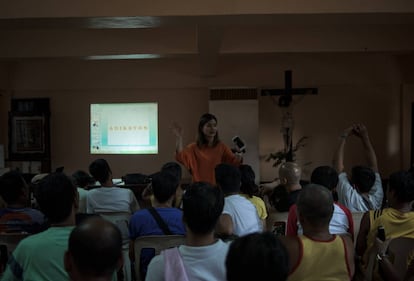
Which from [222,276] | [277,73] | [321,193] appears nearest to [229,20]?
[321,193]

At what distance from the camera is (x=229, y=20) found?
13.4 feet

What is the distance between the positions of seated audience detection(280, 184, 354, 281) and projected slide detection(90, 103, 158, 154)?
6495mm

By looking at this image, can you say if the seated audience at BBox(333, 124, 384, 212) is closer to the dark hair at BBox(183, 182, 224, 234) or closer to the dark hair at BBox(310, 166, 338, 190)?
the dark hair at BBox(310, 166, 338, 190)

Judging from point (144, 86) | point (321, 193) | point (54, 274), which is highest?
point (144, 86)

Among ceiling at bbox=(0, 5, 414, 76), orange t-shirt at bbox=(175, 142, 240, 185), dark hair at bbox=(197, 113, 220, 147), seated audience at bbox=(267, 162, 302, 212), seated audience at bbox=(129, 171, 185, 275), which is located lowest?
seated audience at bbox=(129, 171, 185, 275)

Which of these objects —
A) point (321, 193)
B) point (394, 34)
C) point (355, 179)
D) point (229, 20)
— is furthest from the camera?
point (394, 34)

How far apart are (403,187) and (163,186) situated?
1264 mm

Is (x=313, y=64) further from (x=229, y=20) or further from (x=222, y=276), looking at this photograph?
(x=222, y=276)

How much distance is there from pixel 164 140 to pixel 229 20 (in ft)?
14.0

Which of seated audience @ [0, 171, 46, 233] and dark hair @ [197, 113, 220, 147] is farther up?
dark hair @ [197, 113, 220, 147]

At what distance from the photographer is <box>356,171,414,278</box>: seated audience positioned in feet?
7.11

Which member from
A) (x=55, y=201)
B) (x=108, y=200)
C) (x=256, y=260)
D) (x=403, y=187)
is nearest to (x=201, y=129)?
(x=108, y=200)

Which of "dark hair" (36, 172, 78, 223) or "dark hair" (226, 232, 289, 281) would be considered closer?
"dark hair" (226, 232, 289, 281)

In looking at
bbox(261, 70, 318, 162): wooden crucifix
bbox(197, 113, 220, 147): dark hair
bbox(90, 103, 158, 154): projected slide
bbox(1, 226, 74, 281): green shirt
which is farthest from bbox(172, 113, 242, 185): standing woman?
bbox(90, 103, 158, 154): projected slide
